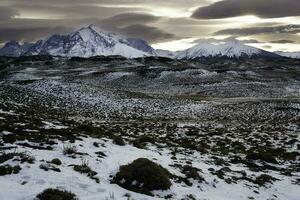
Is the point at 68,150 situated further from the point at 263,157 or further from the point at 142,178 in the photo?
the point at 263,157

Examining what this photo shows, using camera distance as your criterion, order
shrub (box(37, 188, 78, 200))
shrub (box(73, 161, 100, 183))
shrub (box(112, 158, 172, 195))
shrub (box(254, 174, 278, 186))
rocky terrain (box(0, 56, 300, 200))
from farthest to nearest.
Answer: shrub (box(254, 174, 278, 186)), shrub (box(73, 161, 100, 183)), shrub (box(112, 158, 172, 195)), rocky terrain (box(0, 56, 300, 200)), shrub (box(37, 188, 78, 200))

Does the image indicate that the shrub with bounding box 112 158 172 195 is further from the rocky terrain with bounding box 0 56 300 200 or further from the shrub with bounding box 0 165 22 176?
the shrub with bounding box 0 165 22 176

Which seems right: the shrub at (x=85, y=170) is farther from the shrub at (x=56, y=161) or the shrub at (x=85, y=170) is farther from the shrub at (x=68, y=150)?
the shrub at (x=68, y=150)

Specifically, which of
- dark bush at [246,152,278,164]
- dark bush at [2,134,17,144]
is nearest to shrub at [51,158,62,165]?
dark bush at [2,134,17,144]

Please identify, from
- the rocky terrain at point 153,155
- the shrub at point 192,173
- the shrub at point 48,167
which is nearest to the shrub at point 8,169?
the rocky terrain at point 153,155

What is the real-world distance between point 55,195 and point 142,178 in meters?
3.88

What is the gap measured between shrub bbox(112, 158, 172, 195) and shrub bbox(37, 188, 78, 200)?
2688 mm

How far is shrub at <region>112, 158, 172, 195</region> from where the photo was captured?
14.3 m

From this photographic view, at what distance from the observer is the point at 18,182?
12.8 meters

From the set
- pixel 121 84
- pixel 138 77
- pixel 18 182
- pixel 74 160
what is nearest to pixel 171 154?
pixel 74 160

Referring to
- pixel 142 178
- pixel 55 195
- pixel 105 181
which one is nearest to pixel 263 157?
pixel 142 178

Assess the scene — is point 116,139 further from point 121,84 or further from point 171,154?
point 121,84

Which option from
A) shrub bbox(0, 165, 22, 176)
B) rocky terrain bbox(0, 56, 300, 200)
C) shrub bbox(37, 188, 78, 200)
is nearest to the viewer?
shrub bbox(37, 188, 78, 200)

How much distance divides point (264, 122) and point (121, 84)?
6046cm
